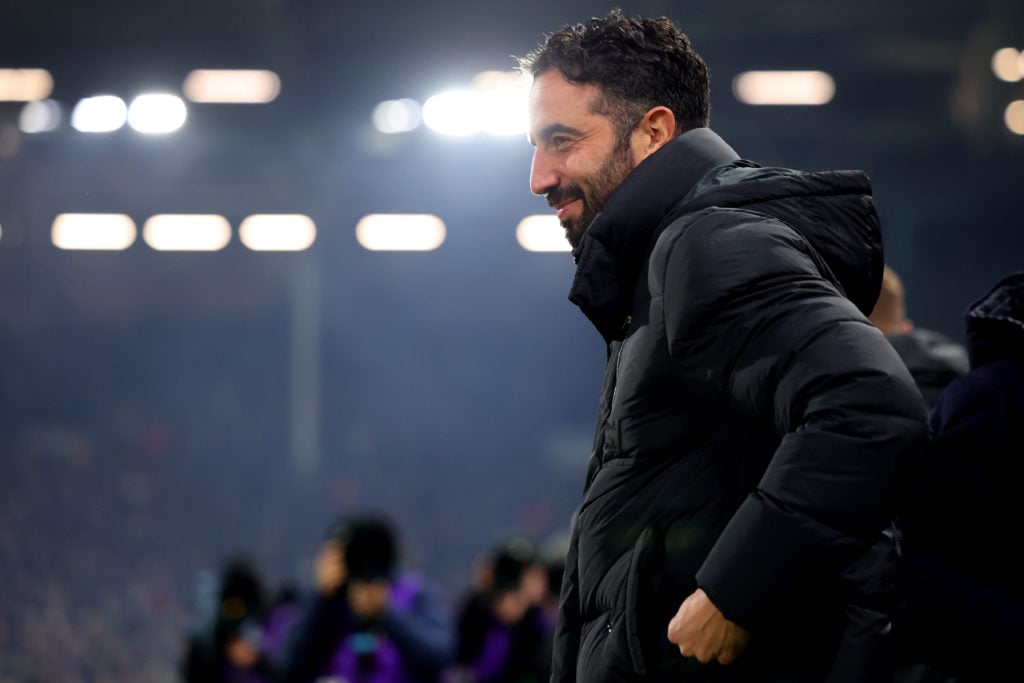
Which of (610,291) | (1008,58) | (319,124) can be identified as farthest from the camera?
(319,124)

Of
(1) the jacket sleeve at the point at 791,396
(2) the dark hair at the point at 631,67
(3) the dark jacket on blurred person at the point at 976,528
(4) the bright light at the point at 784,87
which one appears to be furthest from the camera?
(4) the bright light at the point at 784,87

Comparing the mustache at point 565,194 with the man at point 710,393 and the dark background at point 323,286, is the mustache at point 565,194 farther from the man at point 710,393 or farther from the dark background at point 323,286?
the dark background at point 323,286

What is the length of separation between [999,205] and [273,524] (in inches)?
462

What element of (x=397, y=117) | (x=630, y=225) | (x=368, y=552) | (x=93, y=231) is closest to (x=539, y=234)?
(x=397, y=117)

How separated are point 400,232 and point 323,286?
194cm

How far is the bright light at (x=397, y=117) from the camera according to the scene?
614 inches

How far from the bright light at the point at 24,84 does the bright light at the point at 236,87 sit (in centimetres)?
170

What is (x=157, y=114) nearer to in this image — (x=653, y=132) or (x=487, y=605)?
(x=487, y=605)

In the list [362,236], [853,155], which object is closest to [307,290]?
[362,236]

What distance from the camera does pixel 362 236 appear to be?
59.3ft

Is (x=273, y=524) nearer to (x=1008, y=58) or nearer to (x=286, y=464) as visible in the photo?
(x=286, y=464)

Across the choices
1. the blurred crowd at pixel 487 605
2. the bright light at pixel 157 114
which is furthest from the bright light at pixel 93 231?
the blurred crowd at pixel 487 605

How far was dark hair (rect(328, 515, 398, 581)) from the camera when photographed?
4723 millimetres

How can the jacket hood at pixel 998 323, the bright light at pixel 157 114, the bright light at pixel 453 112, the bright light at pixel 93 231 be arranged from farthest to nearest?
the bright light at pixel 93 231 → the bright light at pixel 157 114 → the bright light at pixel 453 112 → the jacket hood at pixel 998 323
